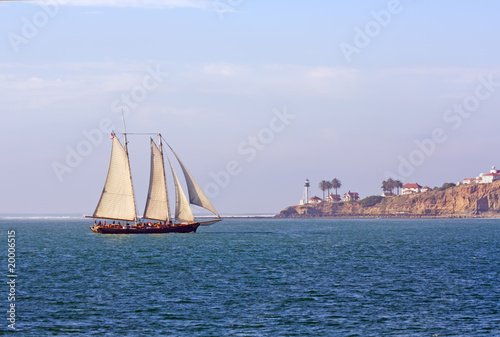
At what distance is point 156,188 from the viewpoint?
116 metres

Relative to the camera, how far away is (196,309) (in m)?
42.4

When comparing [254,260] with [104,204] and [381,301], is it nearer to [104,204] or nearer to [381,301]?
[381,301]

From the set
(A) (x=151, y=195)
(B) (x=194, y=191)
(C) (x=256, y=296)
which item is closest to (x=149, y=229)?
(A) (x=151, y=195)

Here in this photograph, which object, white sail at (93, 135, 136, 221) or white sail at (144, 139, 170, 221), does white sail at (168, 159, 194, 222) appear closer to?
white sail at (144, 139, 170, 221)

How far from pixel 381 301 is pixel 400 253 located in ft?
139

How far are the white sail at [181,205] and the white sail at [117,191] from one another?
7.44 metres

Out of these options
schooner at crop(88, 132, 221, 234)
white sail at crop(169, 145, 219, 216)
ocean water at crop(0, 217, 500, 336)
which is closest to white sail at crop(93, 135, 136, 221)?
schooner at crop(88, 132, 221, 234)

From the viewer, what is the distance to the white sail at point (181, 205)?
372 ft

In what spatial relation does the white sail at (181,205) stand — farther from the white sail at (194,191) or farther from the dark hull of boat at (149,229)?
the dark hull of boat at (149,229)

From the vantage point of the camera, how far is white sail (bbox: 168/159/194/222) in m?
113

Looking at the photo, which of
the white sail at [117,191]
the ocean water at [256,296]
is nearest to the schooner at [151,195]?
the white sail at [117,191]

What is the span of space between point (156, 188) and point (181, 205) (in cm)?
490

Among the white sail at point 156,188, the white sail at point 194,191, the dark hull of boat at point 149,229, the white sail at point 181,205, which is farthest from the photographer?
the dark hull of boat at point 149,229

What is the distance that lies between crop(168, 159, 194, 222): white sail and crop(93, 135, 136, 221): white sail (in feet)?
24.4
